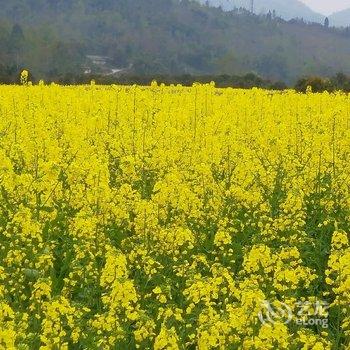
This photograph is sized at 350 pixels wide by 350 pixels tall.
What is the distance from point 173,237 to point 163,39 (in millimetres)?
128201

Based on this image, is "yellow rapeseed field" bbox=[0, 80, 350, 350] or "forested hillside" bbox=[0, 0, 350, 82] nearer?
"yellow rapeseed field" bbox=[0, 80, 350, 350]

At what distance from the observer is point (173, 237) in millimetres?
5355

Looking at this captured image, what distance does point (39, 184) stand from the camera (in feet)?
19.5

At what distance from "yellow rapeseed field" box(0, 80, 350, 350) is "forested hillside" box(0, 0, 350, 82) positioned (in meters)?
68.1

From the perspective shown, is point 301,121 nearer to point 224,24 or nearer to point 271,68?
point 271,68

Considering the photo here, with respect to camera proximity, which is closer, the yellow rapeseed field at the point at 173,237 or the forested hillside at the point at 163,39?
the yellow rapeseed field at the point at 173,237

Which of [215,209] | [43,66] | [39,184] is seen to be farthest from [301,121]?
[43,66]

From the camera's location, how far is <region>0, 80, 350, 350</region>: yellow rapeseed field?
12.6 ft

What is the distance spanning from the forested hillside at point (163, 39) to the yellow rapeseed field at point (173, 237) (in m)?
68.1

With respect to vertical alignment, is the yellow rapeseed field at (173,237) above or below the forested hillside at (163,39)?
below

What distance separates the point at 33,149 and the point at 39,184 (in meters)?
1.64

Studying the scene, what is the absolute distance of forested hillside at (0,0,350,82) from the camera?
284ft

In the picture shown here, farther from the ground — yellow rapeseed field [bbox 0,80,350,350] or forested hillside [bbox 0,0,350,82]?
forested hillside [bbox 0,0,350,82]

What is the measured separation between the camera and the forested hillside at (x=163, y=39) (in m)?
86.5
